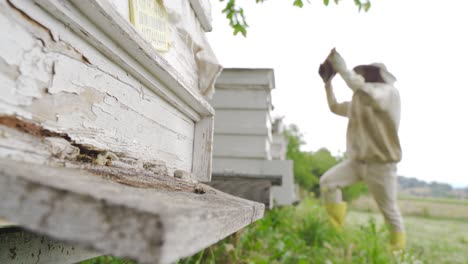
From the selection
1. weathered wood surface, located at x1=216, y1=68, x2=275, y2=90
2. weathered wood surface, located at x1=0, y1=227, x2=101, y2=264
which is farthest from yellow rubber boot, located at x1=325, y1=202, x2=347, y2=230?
weathered wood surface, located at x1=0, y1=227, x2=101, y2=264

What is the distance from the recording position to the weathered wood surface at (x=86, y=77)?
58cm

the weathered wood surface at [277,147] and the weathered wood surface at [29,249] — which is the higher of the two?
the weathered wood surface at [277,147]

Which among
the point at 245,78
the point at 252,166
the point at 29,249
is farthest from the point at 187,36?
the point at 252,166

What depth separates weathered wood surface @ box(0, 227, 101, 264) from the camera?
0.76 meters

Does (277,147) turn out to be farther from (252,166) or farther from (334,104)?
(252,166)

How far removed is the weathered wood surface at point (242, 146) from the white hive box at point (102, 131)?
2.70 meters

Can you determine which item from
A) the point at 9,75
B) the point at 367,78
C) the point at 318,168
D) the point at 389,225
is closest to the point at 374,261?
the point at 389,225

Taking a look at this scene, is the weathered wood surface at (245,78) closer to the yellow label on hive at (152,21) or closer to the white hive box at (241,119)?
the white hive box at (241,119)

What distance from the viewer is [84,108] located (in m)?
0.78

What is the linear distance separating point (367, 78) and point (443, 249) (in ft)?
9.75

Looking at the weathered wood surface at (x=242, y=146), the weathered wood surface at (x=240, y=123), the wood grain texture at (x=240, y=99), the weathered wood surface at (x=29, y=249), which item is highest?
the wood grain texture at (x=240, y=99)

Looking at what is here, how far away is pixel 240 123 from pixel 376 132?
1.93 metres

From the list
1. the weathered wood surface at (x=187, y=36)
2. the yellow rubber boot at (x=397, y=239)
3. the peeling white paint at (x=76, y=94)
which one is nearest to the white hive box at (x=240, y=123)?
the yellow rubber boot at (x=397, y=239)

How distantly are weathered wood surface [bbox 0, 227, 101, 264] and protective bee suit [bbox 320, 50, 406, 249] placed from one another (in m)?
3.64
